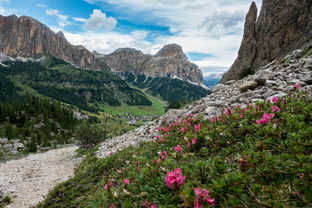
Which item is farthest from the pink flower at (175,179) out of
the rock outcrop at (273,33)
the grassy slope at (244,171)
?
the rock outcrop at (273,33)

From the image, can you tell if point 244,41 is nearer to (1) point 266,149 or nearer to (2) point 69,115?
(1) point 266,149

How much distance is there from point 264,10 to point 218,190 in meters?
69.2

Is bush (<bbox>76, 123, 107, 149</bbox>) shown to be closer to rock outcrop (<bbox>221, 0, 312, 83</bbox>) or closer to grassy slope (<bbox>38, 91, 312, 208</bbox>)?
grassy slope (<bbox>38, 91, 312, 208</bbox>)

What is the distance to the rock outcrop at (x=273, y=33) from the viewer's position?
1715 inches

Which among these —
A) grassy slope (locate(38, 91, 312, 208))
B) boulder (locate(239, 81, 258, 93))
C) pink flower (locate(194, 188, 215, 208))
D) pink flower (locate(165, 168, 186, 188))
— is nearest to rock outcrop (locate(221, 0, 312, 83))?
boulder (locate(239, 81, 258, 93))

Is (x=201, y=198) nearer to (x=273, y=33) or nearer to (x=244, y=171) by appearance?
(x=244, y=171)

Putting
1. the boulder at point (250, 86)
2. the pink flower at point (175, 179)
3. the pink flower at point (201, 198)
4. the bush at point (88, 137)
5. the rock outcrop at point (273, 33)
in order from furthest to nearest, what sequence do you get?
1. the rock outcrop at point (273, 33)
2. the bush at point (88, 137)
3. the boulder at point (250, 86)
4. the pink flower at point (175, 179)
5. the pink flower at point (201, 198)

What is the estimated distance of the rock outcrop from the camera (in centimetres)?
4356

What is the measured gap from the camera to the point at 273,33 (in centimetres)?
5178

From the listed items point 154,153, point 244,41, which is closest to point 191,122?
point 154,153

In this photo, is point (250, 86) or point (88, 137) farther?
point (88, 137)

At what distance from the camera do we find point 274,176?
396 centimetres

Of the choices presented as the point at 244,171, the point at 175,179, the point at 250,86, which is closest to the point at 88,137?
the point at 250,86

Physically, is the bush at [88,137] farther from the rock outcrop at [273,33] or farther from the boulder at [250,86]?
the rock outcrop at [273,33]
